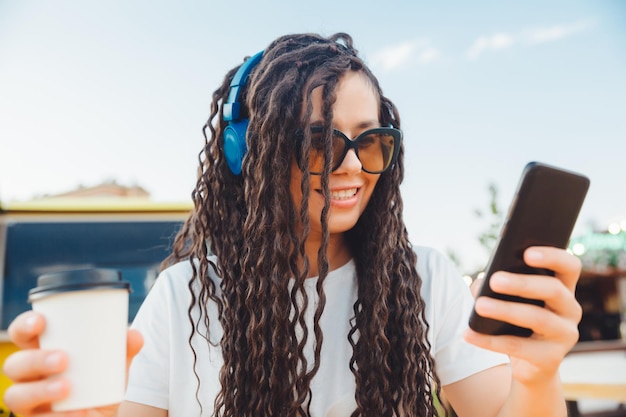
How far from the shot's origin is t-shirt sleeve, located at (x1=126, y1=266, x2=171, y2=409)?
1.56m

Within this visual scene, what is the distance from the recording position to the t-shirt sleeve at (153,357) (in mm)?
1560

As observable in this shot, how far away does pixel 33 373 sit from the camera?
866mm

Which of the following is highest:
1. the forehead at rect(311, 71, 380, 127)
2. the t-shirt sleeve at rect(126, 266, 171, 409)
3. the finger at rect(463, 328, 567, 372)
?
the forehead at rect(311, 71, 380, 127)

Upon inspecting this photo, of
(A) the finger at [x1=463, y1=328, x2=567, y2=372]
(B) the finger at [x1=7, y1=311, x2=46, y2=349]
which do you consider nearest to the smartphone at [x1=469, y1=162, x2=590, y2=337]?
(A) the finger at [x1=463, y1=328, x2=567, y2=372]

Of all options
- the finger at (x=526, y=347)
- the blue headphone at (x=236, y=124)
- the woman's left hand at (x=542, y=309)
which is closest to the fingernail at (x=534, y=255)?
the woman's left hand at (x=542, y=309)

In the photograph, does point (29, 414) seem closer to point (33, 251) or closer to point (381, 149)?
point (381, 149)

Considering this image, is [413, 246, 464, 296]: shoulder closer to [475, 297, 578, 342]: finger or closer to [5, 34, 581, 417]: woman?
[5, 34, 581, 417]: woman

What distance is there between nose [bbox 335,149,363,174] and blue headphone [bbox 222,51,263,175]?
1.10 ft

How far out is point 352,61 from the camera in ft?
5.62

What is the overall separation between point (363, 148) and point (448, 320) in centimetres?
65

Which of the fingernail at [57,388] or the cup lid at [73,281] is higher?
the cup lid at [73,281]

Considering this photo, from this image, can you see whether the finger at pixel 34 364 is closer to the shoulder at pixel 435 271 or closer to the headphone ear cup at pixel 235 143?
the headphone ear cup at pixel 235 143

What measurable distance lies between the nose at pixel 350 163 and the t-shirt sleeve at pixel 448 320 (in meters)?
0.45

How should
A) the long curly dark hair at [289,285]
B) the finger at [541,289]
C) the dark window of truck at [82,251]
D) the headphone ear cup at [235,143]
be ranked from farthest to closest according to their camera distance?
the dark window of truck at [82,251] < the headphone ear cup at [235,143] < the long curly dark hair at [289,285] < the finger at [541,289]
